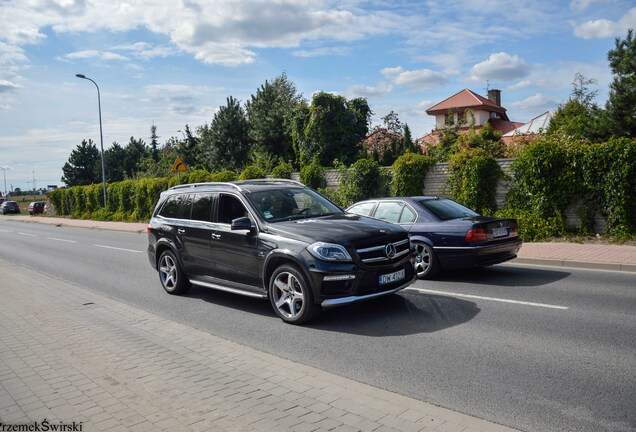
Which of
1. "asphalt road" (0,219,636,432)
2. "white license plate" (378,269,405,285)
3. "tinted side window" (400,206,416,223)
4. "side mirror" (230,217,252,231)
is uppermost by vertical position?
"side mirror" (230,217,252,231)

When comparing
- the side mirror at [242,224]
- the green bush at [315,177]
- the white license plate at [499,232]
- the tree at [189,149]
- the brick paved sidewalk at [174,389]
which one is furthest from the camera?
the tree at [189,149]

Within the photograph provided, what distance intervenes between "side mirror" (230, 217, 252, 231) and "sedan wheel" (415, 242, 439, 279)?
3.36 metres

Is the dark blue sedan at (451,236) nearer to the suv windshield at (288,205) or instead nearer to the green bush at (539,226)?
the suv windshield at (288,205)

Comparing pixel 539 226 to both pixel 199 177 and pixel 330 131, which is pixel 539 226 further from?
pixel 199 177

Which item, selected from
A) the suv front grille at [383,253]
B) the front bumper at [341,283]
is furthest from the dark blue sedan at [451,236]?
the front bumper at [341,283]

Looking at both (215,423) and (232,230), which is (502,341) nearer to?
(215,423)

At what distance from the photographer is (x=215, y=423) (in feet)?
12.9

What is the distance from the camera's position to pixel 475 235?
8969mm

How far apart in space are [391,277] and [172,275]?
13.8ft

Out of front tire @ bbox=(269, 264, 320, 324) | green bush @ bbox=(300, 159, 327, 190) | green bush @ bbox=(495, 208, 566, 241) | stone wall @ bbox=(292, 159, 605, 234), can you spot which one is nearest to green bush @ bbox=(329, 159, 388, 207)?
stone wall @ bbox=(292, 159, 605, 234)

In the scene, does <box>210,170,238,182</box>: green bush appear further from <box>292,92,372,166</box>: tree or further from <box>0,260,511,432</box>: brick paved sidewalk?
<box>0,260,511,432</box>: brick paved sidewalk

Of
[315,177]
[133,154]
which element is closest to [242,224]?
[315,177]

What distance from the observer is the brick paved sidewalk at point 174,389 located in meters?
3.94

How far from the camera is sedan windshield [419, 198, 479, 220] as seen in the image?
31.9 feet
